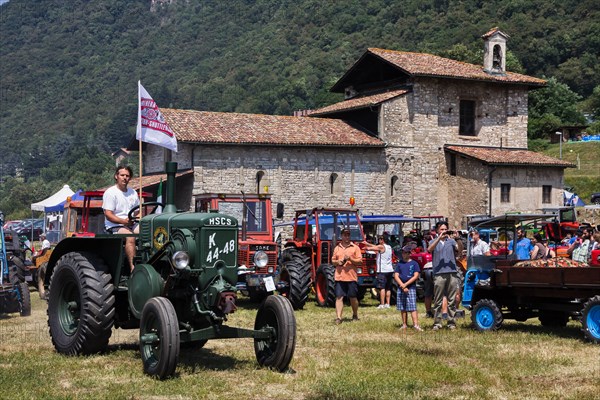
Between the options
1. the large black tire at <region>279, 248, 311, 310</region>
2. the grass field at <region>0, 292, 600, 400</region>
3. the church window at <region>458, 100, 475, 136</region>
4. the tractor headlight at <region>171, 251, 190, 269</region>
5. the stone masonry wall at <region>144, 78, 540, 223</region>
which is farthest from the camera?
the church window at <region>458, 100, 475, 136</region>

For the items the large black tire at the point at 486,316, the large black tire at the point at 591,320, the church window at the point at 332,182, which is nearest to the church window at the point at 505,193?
the church window at the point at 332,182

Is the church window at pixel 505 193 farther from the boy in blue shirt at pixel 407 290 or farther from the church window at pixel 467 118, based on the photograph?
the boy in blue shirt at pixel 407 290

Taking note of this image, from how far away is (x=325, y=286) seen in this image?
18.3 meters

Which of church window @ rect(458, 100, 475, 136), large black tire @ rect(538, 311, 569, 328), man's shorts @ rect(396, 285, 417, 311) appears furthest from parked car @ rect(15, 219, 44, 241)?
large black tire @ rect(538, 311, 569, 328)

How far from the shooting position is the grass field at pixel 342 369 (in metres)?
8.53

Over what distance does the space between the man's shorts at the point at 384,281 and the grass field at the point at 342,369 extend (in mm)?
4459

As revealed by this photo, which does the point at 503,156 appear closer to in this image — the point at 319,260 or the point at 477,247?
the point at 477,247

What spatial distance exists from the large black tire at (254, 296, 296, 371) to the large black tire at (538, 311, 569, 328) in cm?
667

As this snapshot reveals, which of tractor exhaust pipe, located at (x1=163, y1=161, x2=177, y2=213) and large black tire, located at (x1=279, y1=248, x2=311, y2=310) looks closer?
tractor exhaust pipe, located at (x1=163, y1=161, x2=177, y2=213)

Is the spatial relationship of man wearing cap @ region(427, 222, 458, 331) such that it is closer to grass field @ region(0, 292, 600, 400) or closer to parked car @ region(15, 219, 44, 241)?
grass field @ region(0, 292, 600, 400)

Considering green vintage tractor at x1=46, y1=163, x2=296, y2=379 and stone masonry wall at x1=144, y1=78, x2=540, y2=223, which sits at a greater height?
stone masonry wall at x1=144, y1=78, x2=540, y2=223

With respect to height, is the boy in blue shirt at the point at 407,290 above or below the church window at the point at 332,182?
below

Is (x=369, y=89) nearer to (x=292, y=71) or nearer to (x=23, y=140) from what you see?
(x=292, y=71)

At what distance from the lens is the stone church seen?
35.3 m
